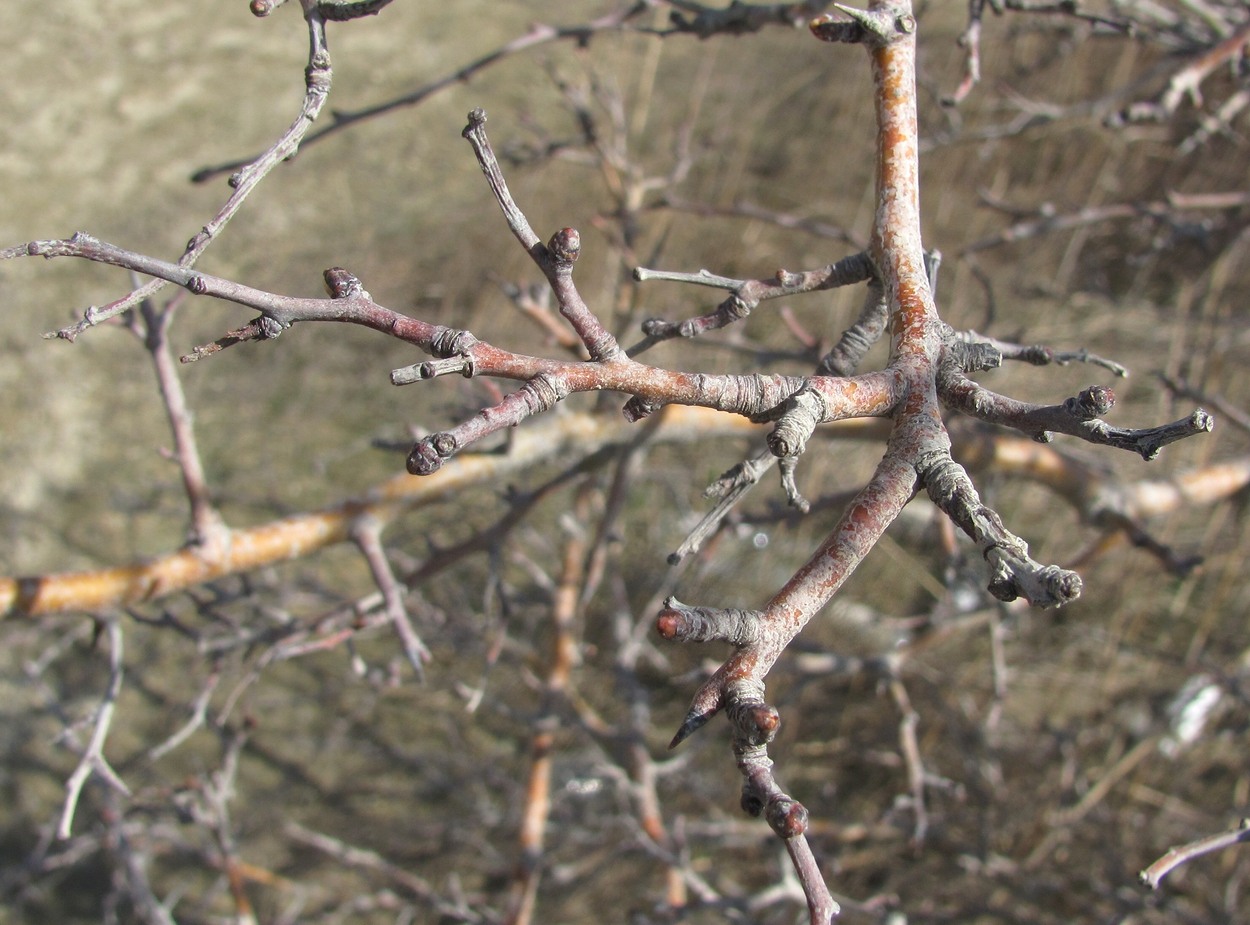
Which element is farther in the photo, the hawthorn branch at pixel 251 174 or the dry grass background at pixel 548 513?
the dry grass background at pixel 548 513

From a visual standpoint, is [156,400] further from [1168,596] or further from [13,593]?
[1168,596]

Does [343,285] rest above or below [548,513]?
above

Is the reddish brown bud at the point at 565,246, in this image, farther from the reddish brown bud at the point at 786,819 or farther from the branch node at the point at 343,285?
the reddish brown bud at the point at 786,819

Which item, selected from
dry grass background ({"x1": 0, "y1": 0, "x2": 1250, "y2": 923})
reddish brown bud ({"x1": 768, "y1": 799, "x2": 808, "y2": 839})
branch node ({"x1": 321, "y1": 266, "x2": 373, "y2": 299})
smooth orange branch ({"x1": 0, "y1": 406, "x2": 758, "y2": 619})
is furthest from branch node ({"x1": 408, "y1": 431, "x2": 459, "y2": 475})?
dry grass background ({"x1": 0, "y1": 0, "x2": 1250, "y2": 923})

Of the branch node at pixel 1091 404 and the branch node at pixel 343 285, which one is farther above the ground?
the branch node at pixel 343 285

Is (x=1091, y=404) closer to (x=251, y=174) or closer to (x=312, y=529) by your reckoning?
(x=251, y=174)

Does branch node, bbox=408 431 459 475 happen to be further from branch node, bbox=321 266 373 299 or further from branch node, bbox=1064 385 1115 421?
branch node, bbox=1064 385 1115 421

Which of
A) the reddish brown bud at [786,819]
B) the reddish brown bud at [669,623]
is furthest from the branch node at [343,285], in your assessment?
the reddish brown bud at [786,819]

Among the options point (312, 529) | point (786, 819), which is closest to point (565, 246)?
point (786, 819)

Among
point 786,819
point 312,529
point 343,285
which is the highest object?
point 343,285
